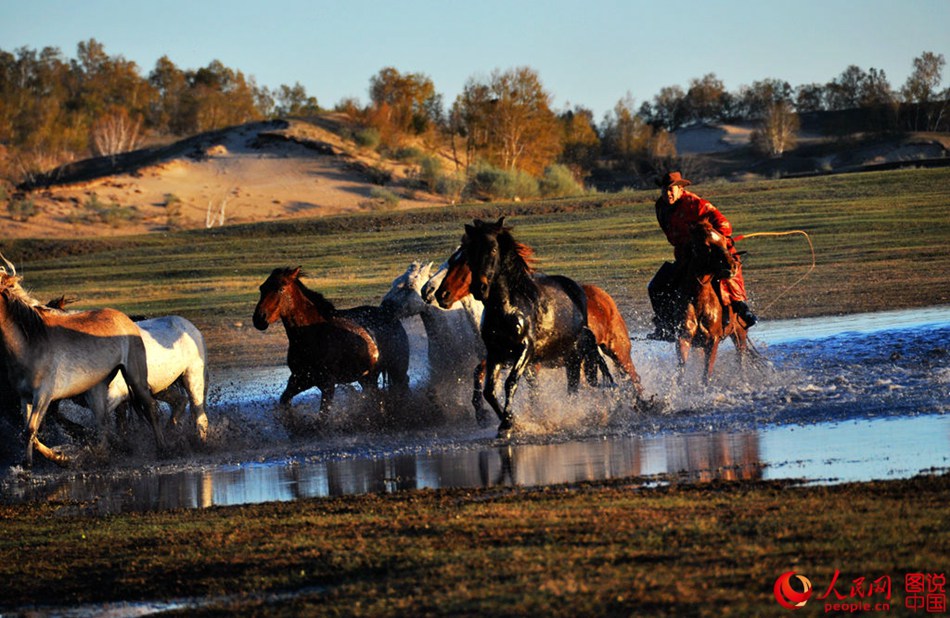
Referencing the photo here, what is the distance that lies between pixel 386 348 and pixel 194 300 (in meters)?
11.9

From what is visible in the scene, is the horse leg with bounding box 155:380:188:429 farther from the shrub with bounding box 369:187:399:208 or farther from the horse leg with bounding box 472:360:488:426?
the shrub with bounding box 369:187:399:208

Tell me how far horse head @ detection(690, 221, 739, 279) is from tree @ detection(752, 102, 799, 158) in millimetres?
60517

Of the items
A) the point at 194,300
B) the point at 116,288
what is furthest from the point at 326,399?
the point at 116,288

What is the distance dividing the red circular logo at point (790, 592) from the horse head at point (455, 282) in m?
6.91

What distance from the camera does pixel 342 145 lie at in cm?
6175

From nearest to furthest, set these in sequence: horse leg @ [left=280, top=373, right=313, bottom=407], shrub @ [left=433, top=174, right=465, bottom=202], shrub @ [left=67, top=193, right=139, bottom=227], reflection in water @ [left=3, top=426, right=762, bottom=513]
Result: reflection in water @ [left=3, top=426, right=762, bottom=513]
horse leg @ [left=280, top=373, right=313, bottom=407]
shrub @ [left=67, top=193, right=139, bottom=227]
shrub @ [left=433, top=174, right=465, bottom=202]

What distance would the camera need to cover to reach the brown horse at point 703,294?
47.1 ft

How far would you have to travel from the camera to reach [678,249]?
14.9 m

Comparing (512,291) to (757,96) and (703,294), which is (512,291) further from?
(757,96)

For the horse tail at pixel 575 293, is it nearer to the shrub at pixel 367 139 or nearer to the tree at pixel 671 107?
the shrub at pixel 367 139

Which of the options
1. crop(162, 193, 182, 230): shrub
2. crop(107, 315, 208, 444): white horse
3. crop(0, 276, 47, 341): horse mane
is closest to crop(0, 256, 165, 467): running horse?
crop(0, 276, 47, 341): horse mane

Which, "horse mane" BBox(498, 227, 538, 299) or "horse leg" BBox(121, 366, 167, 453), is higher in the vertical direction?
"horse mane" BBox(498, 227, 538, 299)

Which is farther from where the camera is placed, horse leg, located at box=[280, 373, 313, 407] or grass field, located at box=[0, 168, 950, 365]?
grass field, located at box=[0, 168, 950, 365]

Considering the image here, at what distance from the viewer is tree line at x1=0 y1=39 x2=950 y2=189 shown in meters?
64.7
